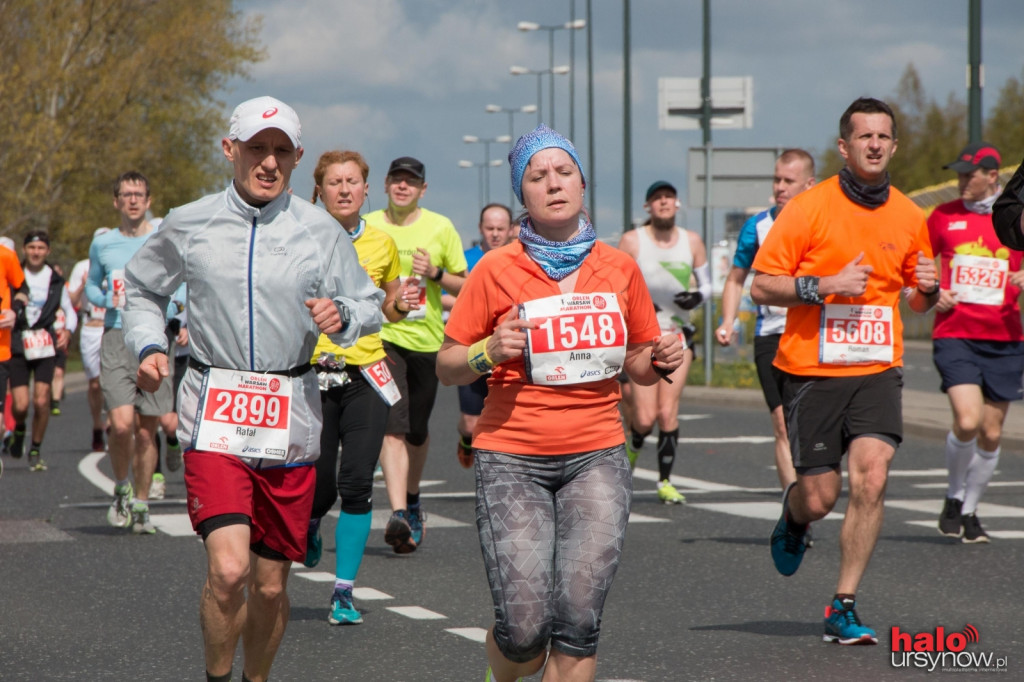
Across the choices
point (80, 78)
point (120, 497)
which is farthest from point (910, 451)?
Result: point (80, 78)

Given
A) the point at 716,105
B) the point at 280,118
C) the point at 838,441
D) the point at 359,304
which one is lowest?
the point at 838,441

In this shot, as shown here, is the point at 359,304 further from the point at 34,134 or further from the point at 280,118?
the point at 34,134

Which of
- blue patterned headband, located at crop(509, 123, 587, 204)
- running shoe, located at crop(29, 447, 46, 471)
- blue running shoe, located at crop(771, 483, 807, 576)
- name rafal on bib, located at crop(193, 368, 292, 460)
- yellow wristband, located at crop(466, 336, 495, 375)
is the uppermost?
blue patterned headband, located at crop(509, 123, 587, 204)

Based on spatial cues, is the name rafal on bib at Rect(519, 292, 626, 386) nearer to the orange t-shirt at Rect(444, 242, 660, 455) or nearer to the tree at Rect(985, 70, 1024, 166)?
the orange t-shirt at Rect(444, 242, 660, 455)

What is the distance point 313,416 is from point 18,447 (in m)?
10.8

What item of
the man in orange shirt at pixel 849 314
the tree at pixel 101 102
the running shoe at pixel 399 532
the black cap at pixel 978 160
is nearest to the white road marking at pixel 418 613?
the running shoe at pixel 399 532

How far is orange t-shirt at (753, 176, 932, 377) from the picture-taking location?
6992 mm

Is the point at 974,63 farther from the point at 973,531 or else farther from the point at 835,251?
the point at 835,251

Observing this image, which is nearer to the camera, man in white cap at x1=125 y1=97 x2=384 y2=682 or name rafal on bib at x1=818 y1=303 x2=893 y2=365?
man in white cap at x1=125 y1=97 x2=384 y2=682

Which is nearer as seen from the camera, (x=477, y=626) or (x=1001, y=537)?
(x=477, y=626)

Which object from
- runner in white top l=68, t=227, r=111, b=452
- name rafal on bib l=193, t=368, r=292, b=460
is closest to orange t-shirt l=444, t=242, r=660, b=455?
name rafal on bib l=193, t=368, r=292, b=460

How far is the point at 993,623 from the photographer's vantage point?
7121mm

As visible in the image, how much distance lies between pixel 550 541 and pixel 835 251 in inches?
102

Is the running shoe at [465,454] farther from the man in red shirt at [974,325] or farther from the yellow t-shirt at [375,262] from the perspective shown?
the yellow t-shirt at [375,262]
